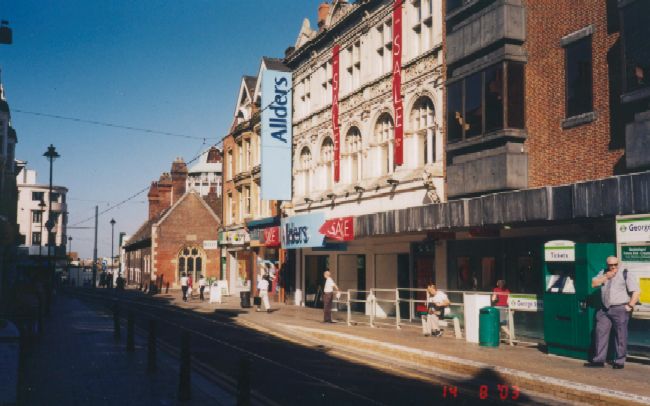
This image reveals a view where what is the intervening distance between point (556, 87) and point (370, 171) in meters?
10.0

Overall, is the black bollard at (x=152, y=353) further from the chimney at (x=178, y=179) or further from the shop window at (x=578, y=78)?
the chimney at (x=178, y=179)

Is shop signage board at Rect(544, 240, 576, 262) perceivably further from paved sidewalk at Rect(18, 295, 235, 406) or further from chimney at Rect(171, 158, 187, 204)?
chimney at Rect(171, 158, 187, 204)

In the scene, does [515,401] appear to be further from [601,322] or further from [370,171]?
[370,171]

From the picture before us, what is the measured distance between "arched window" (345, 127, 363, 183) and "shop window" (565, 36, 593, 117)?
37.8 ft

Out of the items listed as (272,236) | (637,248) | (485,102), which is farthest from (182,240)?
(637,248)

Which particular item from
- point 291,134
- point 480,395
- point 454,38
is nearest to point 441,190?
point 454,38

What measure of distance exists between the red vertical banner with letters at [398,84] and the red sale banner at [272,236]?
11.3 meters

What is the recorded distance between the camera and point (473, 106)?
19484 millimetres

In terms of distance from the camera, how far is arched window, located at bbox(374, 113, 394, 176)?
25.0 metres

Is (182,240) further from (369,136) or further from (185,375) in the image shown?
(185,375)

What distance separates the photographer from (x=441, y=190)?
2128 centimetres

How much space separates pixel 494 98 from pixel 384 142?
723 cm

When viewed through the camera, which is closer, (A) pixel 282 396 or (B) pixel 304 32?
(A) pixel 282 396

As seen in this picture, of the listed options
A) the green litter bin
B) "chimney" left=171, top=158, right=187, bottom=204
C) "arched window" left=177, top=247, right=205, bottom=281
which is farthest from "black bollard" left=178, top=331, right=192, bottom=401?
"chimney" left=171, top=158, right=187, bottom=204
